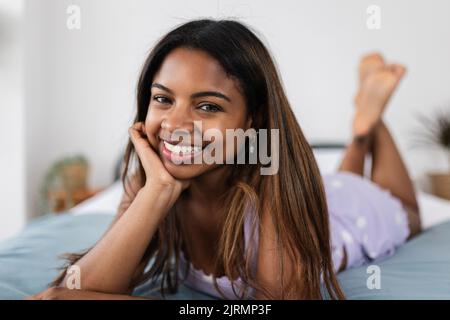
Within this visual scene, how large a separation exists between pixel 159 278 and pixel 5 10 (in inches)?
71.0

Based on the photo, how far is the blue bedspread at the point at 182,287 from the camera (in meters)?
0.93

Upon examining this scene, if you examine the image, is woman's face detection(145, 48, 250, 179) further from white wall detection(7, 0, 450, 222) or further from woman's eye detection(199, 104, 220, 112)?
white wall detection(7, 0, 450, 222)

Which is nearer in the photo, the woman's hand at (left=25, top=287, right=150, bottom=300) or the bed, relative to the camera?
the woman's hand at (left=25, top=287, right=150, bottom=300)

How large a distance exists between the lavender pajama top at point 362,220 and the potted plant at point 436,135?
0.74 m

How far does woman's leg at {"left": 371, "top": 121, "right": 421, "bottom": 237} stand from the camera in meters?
1.65

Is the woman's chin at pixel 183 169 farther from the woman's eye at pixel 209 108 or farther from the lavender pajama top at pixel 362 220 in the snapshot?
the lavender pajama top at pixel 362 220

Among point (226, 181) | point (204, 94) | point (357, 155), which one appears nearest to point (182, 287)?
point (226, 181)

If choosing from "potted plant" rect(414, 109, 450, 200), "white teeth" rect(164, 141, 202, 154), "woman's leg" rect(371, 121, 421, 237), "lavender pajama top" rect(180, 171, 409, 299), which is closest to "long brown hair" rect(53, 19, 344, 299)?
"white teeth" rect(164, 141, 202, 154)

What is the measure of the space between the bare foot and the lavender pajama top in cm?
17

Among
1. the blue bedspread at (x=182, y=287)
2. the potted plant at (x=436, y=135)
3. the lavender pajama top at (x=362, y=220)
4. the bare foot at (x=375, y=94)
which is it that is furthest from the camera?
the potted plant at (x=436, y=135)

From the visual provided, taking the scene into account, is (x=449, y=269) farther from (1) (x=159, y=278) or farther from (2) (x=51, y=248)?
(2) (x=51, y=248)

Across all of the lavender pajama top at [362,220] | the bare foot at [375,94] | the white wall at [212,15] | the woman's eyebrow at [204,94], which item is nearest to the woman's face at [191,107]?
the woman's eyebrow at [204,94]

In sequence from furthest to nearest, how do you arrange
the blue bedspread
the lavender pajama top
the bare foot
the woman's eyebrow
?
the bare foot, the lavender pajama top, the blue bedspread, the woman's eyebrow

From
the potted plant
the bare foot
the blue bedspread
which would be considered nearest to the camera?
the blue bedspread
